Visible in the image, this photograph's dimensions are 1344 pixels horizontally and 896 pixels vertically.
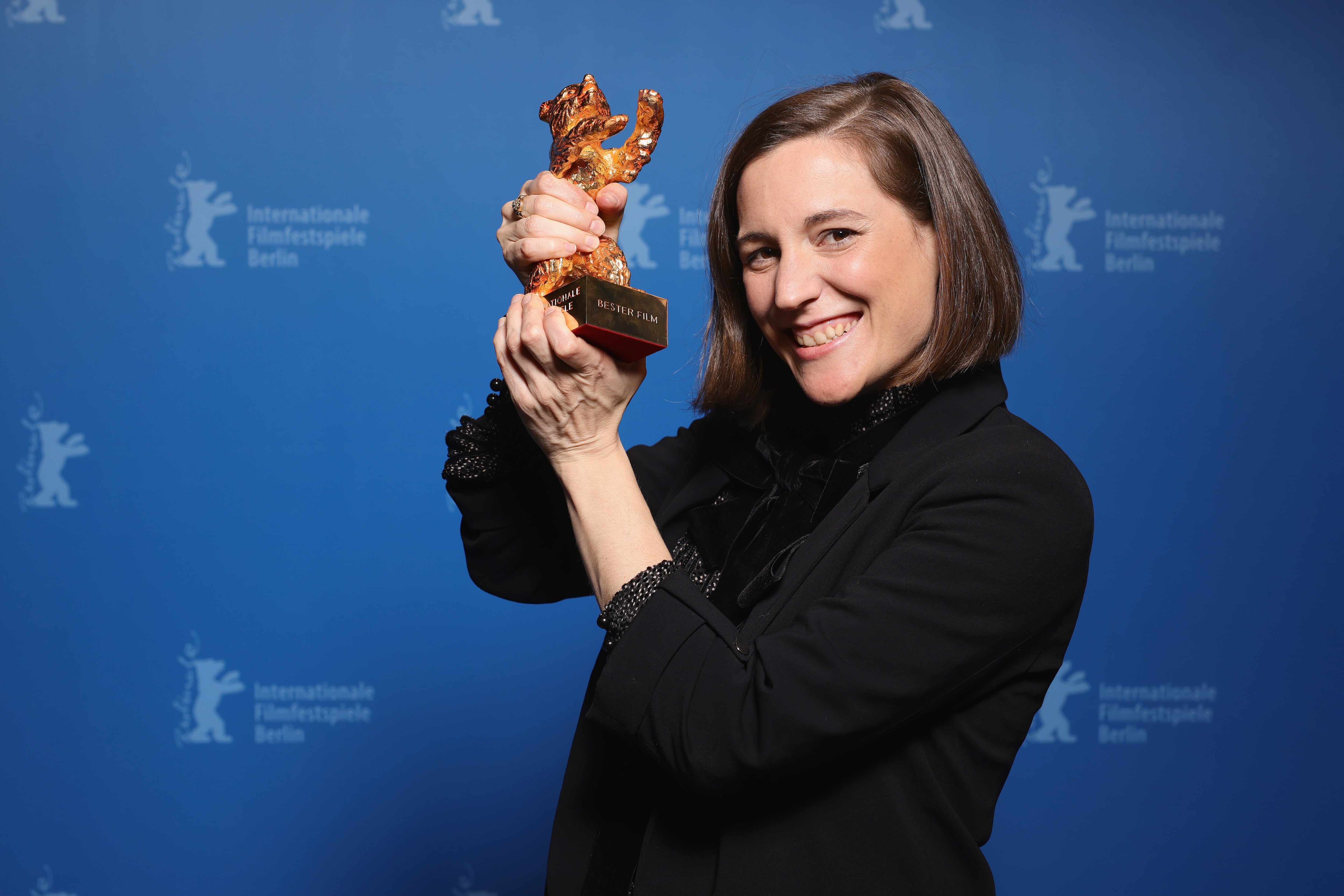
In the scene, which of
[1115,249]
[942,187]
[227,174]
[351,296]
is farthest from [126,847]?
[1115,249]

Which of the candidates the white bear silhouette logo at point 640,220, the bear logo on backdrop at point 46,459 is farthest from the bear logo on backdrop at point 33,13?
the white bear silhouette logo at point 640,220

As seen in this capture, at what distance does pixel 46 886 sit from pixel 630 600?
7.40ft

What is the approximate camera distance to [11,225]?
233 cm

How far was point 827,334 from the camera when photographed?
1.15 m

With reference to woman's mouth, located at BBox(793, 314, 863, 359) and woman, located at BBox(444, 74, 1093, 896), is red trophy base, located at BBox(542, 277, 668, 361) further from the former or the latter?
woman's mouth, located at BBox(793, 314, 863, 359)

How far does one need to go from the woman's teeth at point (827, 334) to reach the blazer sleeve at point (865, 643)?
266mm

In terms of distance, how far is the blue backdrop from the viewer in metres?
2.34

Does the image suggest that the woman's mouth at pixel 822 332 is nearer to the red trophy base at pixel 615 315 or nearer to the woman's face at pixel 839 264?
the woman's face at pixel 839 264

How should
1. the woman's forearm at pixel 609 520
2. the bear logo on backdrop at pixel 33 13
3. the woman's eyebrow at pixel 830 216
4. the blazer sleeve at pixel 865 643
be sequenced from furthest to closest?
1. the bear logo on backdrop at pixel 33 13
2. the woman's eyebrow at pixel 830 216
3. the woman's forearm at pixel 609 520
4. the blazer sleeve at pixel 865 643

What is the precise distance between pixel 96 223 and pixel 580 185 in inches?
69.2

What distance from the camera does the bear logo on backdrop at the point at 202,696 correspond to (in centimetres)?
236

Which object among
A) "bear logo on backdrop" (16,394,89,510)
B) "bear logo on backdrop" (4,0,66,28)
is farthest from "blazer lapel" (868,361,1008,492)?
"bear logo on backdrop" (4,0,66,28)

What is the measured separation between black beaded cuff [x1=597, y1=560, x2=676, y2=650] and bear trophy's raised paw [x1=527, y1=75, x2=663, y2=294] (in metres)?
0.36

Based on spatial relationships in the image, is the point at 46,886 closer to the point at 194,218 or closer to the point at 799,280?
the point at 194,218
